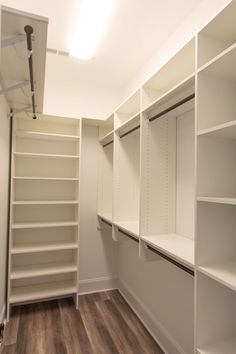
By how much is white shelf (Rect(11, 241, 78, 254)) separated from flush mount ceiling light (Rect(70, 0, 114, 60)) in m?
2.19

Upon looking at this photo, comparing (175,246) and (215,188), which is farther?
(175,246)

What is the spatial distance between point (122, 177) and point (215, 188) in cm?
150

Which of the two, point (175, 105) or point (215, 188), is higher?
point (175, 105)

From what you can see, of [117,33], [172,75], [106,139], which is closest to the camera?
[172,75]

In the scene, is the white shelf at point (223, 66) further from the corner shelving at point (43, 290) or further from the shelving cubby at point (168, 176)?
the corner shelving at point (43, 290)

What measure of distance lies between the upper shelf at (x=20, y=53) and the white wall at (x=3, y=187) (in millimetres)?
239

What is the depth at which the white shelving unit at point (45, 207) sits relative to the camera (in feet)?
9.17

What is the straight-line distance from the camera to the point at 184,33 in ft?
6.51

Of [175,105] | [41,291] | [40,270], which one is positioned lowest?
[41,291]

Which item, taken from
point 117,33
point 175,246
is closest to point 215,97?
point 175,246

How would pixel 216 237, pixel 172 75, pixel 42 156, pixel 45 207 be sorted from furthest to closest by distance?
1. pixel 45 207
2. pixel 42 156
3. pixel 172 75
4. pixel 216 237

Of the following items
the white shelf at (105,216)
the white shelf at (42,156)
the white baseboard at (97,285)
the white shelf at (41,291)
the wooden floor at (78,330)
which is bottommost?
the wooden floor at (78,330)

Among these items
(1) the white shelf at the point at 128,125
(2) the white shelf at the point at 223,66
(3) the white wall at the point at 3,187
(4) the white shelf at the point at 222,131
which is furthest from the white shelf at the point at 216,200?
(3) the white wall at the point at 3,187

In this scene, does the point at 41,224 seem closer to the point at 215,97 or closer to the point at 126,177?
the point at 126,177
